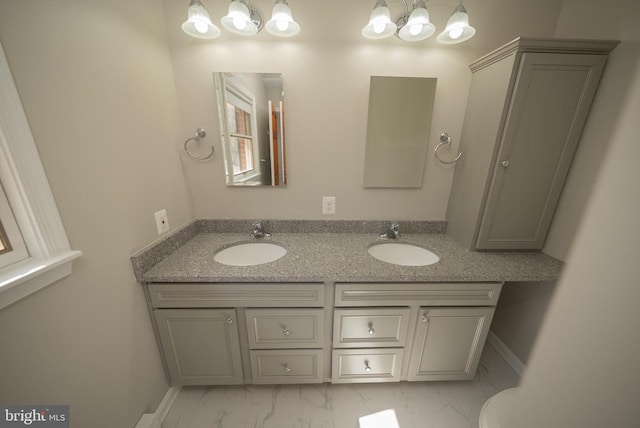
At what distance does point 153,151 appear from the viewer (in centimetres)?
101

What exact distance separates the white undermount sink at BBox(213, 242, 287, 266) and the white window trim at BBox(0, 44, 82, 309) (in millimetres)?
647

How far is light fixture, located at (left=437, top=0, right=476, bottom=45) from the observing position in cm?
96

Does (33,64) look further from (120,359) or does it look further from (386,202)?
(386,202)

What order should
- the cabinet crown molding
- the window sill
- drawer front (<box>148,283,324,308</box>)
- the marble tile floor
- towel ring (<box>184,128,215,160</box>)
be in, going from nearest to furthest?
1. the window sill
2. the cabinet crown molding
3. drawer front (<box>148,283,324,308</box>)
4. the marble tile floor
5. towel ring (<box>184,128,215,160</box>)

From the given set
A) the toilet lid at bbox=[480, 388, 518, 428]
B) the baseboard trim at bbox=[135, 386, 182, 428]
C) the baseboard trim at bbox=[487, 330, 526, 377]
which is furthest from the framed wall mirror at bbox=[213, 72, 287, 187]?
the baseboard trim at bbox=[487, 330, 526, 377]

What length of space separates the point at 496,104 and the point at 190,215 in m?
1.73

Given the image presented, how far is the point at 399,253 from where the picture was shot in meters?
1.31

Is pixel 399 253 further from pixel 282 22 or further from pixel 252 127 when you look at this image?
pixel 282 22

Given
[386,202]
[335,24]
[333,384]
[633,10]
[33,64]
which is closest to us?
[33,64]

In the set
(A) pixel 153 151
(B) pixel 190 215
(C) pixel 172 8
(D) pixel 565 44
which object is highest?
(C) pixel 172 8

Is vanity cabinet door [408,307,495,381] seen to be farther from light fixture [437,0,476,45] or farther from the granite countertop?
light fixture [437,0,476,45]

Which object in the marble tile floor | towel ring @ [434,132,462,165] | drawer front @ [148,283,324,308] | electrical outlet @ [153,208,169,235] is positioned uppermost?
towel ring @ [434,132,462,165]

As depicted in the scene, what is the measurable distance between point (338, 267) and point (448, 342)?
713mm

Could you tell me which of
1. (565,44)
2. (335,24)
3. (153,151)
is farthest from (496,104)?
(153,151)
